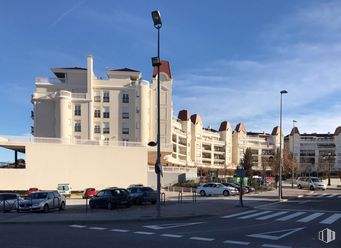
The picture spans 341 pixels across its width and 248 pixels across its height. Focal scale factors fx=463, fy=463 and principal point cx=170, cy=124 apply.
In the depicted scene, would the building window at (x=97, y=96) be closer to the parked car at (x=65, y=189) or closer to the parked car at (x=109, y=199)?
the parked car at (x=65, y=189)

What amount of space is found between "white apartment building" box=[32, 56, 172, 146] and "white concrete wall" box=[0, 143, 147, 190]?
66.1ft

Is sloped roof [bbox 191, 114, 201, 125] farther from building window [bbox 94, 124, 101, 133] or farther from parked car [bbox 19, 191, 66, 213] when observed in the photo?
parked car [bbox 19, 191, 66, 213]

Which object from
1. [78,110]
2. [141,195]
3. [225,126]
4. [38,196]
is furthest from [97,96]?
[225,126]

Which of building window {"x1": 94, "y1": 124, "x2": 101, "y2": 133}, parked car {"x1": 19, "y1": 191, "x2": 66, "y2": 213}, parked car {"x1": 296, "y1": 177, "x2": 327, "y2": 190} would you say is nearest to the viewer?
parked car {"x1": 19, "y1": 191, "x2": 66, "y2": 213}

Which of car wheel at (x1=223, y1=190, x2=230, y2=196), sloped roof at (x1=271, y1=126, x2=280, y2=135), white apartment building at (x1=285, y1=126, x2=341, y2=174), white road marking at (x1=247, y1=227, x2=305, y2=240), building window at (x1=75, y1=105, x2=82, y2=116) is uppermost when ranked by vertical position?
building window at (x1=75, y1=105, x2=82, y2=116)

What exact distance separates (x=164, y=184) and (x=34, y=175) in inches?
880

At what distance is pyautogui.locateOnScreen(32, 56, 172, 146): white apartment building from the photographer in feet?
281

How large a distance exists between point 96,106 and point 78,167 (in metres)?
29.0

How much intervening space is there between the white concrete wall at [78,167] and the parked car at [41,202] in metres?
28.7

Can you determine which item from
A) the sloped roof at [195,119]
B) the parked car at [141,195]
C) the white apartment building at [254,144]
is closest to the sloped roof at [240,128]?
the white apartment building at [254,144]

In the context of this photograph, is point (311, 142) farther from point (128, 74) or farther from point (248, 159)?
point (128, 74)

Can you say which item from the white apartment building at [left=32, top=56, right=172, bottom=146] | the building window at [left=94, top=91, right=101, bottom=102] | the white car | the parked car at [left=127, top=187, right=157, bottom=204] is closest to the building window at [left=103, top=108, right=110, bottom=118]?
the white apartment building at [left=32, top=56, right=172, bottom=146]

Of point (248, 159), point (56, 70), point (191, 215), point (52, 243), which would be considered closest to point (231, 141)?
point (248, 159)

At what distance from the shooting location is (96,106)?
88625 mm
